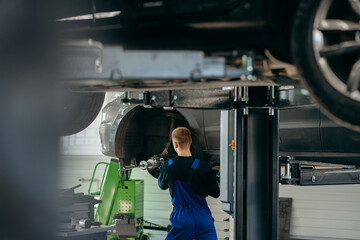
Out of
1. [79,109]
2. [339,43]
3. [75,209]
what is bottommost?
[75,209]

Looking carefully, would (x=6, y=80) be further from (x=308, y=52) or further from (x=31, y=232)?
(x=308, y=52)

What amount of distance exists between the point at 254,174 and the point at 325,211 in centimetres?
323

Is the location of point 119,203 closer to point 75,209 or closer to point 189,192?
point 75,209

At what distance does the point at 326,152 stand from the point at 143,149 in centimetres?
248

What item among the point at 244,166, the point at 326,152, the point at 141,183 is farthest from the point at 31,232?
the point at 141,183

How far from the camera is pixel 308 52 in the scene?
204 cm

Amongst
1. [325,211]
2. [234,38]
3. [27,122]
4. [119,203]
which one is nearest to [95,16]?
[234,38]

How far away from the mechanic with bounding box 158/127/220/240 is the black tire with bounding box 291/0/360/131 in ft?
7.48

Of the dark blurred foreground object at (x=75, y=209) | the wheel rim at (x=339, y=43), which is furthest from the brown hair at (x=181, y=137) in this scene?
the wheel rim at (x=339, y=43)

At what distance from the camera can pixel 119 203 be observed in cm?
661

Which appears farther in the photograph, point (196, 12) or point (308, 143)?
point (308, 143)

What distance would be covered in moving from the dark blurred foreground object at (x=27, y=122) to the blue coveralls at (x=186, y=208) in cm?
270

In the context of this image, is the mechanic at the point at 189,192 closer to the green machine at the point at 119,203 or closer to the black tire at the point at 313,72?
the green machine at the point at 119,203

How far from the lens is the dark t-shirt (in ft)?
13.9
